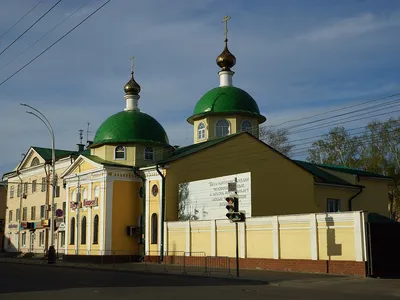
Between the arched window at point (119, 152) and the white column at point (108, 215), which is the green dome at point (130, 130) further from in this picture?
the white column at point (108, 215)

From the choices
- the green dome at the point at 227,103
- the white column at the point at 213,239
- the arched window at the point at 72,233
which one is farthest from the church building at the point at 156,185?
the green dome at the point at 227,103

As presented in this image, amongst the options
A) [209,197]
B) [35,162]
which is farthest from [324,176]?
[35,162]

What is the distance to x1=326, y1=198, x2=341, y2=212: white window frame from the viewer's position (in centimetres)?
4041

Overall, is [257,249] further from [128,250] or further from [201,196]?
[128,250]

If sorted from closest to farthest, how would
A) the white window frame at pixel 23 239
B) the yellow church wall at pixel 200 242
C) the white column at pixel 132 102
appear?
the yellow church wall at pixel 200 242
the white column at pixel 132 102
the white window frame at pixel 23 239

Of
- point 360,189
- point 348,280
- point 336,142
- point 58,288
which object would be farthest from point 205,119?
point 58,288

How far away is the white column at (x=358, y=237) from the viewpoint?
882 inches

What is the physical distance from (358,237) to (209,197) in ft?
37.1

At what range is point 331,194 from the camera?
40.8 meters

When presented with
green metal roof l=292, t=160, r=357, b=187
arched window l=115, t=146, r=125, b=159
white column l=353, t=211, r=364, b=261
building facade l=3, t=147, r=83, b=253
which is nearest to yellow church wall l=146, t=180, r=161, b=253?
arched window l=115, t=146, r=125, b=159

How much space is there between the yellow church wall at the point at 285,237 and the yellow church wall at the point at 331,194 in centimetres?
1239

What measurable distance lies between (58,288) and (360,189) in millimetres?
30746

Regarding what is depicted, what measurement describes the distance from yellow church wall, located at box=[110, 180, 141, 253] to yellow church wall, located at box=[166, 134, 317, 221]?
337 centimetres

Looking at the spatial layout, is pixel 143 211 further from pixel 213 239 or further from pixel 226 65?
pixel 226 65
